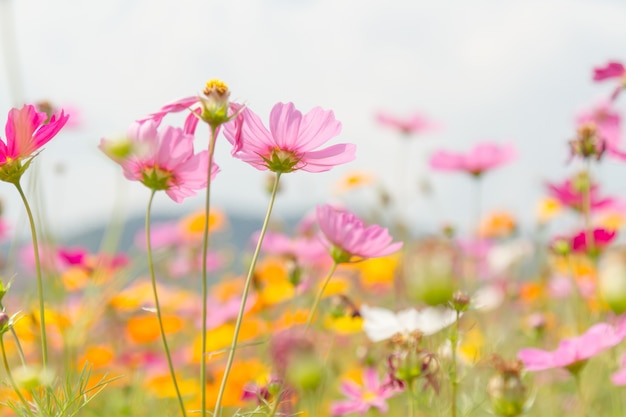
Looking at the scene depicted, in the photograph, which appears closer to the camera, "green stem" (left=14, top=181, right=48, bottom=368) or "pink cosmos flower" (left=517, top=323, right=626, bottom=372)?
"green stem" (left=14, top=181, right=48, bottom=368)

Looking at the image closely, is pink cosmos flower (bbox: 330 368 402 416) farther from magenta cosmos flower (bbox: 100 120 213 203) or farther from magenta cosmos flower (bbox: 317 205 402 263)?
magenta cosmos flower (bbox: 100 120 213 203)

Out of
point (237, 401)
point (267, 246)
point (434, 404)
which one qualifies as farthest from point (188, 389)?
point (434, 404)

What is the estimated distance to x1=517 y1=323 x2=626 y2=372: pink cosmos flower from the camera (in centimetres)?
72

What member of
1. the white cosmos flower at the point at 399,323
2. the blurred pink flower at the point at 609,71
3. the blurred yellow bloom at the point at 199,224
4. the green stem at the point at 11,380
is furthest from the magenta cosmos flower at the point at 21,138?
the blurred yellow bloom at the point at 199,224

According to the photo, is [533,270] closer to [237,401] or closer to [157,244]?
[157,244]

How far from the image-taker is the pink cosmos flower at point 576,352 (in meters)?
0.72

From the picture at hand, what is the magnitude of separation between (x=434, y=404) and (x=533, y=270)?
1.72 m

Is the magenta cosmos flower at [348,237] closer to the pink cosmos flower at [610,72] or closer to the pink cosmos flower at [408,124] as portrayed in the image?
the pink cosmos flower at [610,72]

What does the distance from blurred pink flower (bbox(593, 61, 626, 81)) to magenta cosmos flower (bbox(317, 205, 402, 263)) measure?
0.52 meters

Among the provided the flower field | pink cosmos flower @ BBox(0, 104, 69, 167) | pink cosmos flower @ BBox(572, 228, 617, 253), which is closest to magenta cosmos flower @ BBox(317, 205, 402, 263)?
the flower field

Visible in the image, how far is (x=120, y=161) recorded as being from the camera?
1.91 ft

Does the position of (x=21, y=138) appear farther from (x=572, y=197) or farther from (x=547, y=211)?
(x=547, y=211)

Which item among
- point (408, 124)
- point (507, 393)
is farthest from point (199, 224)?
point (507, 393)

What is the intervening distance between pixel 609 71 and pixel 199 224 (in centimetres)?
127
